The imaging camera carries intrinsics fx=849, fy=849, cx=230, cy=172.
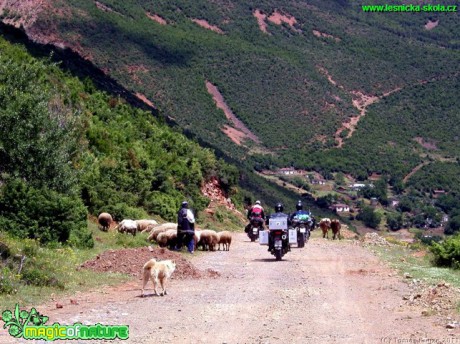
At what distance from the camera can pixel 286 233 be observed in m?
22.8

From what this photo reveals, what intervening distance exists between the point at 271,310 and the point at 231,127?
3349 inches

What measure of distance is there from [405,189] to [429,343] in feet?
256

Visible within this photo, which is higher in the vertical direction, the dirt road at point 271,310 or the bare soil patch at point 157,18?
the bare soil patch at point 157,18

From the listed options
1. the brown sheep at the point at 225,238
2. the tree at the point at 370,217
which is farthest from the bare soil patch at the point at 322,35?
the brown sheep at the point at 225,238

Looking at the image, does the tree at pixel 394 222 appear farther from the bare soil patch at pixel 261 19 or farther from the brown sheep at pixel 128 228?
the bare soil patch at pixel 261 19

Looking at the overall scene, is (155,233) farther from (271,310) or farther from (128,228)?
(271,310)

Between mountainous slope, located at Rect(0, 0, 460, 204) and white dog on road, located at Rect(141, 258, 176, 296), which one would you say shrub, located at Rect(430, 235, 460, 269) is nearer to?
white dog on road, located at Rect(141, 258, 176, 296)

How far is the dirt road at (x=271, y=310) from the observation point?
11773 mm

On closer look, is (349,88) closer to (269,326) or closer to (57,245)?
(57,245)

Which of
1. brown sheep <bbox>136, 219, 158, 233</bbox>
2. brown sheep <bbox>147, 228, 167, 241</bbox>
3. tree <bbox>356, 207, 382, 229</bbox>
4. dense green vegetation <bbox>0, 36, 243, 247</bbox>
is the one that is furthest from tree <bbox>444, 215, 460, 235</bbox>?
brown sheep <bbox>147, 228, 167, 241</bbox>

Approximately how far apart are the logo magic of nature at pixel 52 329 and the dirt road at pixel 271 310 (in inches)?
11.0

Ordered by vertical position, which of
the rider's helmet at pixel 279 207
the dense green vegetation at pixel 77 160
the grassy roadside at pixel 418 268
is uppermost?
the dense green vegetation at pixel 77 160

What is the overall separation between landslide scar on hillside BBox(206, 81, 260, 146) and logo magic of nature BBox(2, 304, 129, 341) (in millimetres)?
83291

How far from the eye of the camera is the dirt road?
11.8 metres
